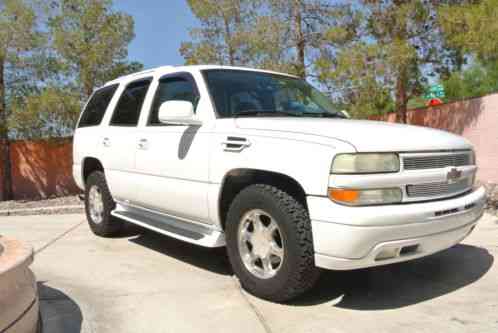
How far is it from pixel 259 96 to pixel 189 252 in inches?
76.2

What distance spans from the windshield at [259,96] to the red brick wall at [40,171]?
889 centimetres

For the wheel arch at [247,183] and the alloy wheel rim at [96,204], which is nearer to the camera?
the wheel arch at [247,183]

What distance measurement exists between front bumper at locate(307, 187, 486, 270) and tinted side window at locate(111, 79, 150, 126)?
2.65 m

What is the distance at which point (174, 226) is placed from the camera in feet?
14.3

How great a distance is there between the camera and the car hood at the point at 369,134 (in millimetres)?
2992

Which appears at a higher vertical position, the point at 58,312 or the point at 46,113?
the point at 46,113

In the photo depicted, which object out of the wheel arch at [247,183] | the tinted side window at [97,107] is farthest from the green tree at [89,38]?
the wheel arch at [247,183]

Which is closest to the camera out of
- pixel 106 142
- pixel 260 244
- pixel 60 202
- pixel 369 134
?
pixel 369 134

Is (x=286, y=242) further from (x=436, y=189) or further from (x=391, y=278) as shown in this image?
(x=391, y=278)

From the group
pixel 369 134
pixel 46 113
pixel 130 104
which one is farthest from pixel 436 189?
pixel 46 113

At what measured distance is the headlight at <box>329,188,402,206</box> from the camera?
2867 millimetres

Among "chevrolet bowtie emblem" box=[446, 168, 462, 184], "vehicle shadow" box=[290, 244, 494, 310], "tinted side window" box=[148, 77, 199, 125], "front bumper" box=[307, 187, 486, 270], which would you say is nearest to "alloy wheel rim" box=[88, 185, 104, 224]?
"tinted side window" box=[148, 77, 199, 125]

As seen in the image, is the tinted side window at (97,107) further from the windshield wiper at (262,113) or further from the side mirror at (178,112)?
the windshield wiper at (262,113)

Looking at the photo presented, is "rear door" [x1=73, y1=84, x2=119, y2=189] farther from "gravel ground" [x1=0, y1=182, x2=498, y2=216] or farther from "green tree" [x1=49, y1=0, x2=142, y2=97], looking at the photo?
"green tree" [x1=49, y1=0, x2=142, y2=97]
